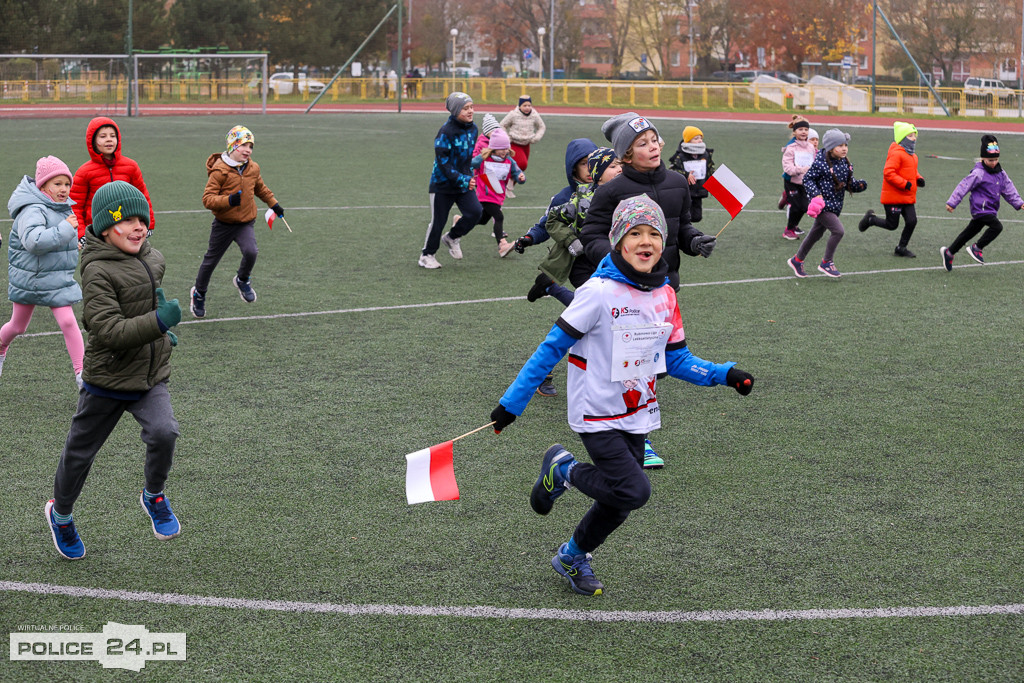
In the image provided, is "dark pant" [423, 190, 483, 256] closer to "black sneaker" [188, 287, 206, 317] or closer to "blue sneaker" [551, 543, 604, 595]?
"black sneaker" [188, 287, 206, 317]

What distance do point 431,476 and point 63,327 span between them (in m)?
4.45

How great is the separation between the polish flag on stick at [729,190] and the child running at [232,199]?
4.48 m

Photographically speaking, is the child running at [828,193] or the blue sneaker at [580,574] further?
the child running at [828,193]

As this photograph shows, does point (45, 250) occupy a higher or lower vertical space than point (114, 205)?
lower

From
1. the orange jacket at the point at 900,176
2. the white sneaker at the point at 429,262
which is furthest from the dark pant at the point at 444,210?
the orange jacket at the point at 900,176

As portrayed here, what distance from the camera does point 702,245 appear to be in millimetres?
7289

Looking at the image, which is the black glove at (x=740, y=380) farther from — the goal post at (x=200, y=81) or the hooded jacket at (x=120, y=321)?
the goal post at (x=200, y=81)

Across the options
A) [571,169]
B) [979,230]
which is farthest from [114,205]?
[979,230]

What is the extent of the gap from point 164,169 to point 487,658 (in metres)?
22.6

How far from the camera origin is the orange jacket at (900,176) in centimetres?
1459

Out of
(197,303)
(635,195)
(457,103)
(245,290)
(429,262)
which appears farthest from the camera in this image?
(429,262)

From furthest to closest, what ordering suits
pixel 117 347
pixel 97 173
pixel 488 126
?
1. pixel 488 126
2. pixel 97 173
3. pixel 117 347

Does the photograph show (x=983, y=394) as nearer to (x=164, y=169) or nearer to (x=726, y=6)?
(x=164, y=169)

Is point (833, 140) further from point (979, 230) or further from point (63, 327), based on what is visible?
point (63, 327)
